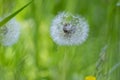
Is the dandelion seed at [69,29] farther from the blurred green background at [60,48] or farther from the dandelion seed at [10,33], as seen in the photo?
the dandelion seed at [10,33]

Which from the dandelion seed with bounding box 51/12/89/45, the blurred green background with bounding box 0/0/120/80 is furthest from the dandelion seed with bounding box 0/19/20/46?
the dandelion seed with bounding box 51/12/89/45

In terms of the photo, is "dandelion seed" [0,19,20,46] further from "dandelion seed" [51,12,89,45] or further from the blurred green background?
"dandelion seed" [51,12,89,45]

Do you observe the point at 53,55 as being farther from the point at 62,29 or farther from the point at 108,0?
the point at 108,0

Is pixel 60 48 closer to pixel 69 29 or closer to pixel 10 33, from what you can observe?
pixel 69 29

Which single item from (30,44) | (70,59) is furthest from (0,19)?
(70,59)

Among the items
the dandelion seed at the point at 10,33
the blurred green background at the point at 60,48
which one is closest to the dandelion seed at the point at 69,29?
the blurred green background at the point at 60,48

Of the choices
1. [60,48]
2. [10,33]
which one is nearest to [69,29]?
[60,48]
